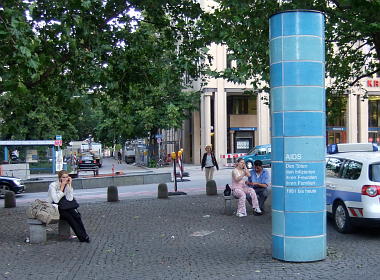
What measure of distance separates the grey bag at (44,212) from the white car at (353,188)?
5623mm

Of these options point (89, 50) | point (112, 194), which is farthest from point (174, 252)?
point (112, 194)

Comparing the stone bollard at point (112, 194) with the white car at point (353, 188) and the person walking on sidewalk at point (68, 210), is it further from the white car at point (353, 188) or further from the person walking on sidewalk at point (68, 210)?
the white car at point (353, 188)

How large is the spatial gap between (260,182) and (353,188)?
11.7ft

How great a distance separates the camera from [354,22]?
1136 cm

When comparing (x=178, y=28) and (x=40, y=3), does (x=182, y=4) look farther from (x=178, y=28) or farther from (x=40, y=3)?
(x=40, y=3)

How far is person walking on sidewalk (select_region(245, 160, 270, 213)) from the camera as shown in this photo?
39.3 ft

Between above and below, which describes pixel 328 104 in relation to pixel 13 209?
above

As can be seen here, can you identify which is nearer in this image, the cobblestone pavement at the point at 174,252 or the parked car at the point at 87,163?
the cobblestone pavement at the point at 174,252

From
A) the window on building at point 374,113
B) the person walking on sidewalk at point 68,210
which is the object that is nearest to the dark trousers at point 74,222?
the person walking on sidewalk at point 68,210

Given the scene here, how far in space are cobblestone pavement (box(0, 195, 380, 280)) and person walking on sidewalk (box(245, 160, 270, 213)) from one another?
464mm

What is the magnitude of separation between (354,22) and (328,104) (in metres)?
6.41

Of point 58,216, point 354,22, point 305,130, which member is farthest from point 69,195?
point 354,22

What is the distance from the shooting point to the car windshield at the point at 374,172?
844cm

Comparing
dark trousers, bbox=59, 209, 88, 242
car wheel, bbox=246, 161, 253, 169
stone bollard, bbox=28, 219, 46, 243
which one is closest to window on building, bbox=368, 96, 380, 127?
car wheel, bbox=246, 161, 253, 169
